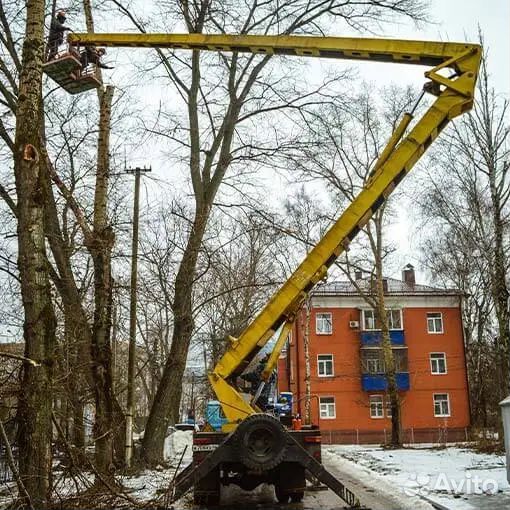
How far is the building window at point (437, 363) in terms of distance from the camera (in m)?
39.2

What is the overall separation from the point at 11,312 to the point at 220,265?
568 centimetres

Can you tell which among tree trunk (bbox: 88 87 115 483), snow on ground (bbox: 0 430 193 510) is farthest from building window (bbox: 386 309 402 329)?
tree trunk (bbox: 88 87 115 483)

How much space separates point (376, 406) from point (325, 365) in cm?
412

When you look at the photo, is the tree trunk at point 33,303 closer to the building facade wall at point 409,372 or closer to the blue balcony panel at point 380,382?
the building facade wall at point 409,372

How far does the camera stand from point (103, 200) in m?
12.0

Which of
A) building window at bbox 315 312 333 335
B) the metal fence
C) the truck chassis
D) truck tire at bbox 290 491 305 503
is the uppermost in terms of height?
building window at bbox 315 312 333 335

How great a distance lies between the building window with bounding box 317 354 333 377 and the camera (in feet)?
129

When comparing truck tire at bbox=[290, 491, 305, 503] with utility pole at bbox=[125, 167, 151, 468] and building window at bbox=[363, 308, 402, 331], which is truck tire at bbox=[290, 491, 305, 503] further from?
building window at bbox=[363, 308, 402, 331]

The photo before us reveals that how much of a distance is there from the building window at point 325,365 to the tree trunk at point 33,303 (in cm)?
3329

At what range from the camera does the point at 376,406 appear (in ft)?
126

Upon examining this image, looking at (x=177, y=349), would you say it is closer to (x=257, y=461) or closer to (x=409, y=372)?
(x=257, y=461)

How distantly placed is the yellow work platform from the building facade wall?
91.8 ft

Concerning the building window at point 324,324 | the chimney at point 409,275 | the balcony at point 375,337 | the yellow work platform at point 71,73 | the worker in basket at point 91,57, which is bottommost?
the balcony at point 375,337

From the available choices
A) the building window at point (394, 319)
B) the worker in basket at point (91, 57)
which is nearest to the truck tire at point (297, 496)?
the worker in basket at point (91, 57)
